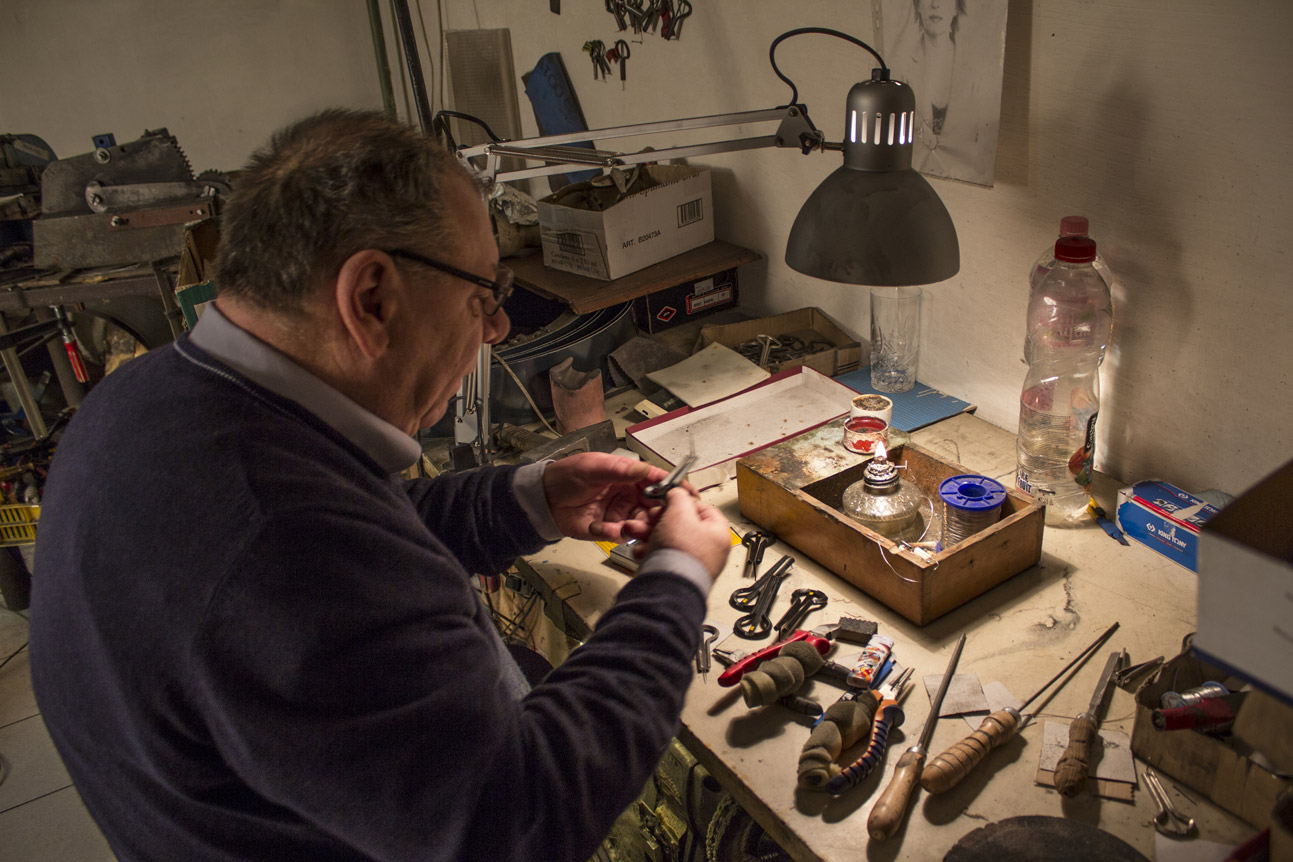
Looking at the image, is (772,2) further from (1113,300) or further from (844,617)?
(844,617)

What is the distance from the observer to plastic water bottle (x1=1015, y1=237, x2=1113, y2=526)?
1420 mm

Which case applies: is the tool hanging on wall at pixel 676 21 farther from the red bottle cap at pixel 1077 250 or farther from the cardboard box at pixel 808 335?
the red bottle cap at pixel 1077 250

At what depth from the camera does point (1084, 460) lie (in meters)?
1.40

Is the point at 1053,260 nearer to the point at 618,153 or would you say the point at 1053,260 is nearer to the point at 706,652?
the point at 618,153

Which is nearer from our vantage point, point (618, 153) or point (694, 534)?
point (694, 534)

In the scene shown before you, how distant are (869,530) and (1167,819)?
1.69ft

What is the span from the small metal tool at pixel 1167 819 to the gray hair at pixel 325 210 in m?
0.95

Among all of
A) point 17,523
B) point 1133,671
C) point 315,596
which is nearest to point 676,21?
point 1133,671

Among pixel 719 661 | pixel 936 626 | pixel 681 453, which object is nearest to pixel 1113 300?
pixel 936 626

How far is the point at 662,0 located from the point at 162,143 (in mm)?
1439

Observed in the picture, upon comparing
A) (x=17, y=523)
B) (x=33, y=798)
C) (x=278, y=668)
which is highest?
(x=278, y=668)

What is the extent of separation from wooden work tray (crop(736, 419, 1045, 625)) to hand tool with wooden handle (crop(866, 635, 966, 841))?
0.16 metres

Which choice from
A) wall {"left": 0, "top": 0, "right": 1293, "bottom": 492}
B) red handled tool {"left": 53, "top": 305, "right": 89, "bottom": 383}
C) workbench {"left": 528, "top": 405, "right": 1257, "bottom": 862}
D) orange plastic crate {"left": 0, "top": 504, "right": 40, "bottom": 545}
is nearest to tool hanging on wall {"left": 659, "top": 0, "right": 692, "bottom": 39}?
wall {"left": 0, "top": 0, "right": 1293, "bottom": 492}

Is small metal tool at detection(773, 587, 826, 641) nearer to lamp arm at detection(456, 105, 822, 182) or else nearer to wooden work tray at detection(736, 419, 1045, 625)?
wooden work tray at detection(736, 419, 1045, 625)
